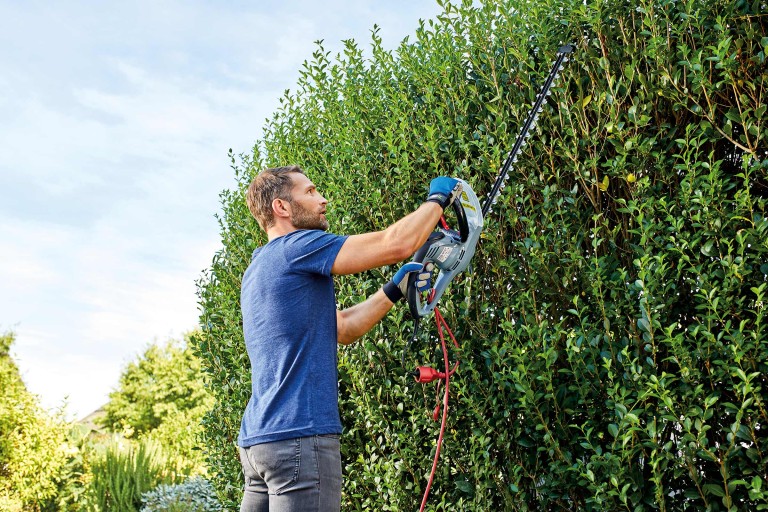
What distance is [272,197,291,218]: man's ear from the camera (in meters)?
3.44

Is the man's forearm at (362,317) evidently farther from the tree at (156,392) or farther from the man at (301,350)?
the tree at (156,392)

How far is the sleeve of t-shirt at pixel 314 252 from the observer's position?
3057 mm

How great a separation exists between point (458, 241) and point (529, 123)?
67 cm

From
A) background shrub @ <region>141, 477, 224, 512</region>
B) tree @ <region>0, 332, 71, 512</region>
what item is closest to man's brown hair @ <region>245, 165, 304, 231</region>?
background shrub @ <region>141, 477, 224, 512</region>

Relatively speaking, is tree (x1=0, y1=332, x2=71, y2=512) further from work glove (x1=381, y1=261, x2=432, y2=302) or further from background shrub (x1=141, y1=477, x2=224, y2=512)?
work glove (x1=381, y1=261, x2=432, y2=302)

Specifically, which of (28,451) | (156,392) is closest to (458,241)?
(28,451)

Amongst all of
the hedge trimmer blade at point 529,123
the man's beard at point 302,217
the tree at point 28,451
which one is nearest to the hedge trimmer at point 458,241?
the hedge trimmer blade at point 529,123

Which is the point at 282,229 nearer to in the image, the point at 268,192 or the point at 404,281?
the point at 268,192

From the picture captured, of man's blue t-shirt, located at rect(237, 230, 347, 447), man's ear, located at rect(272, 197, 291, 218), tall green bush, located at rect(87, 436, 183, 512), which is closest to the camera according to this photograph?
man's blue t-shirt, located at rect(237, 230, 347, 447)

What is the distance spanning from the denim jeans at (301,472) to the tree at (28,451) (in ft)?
29.2

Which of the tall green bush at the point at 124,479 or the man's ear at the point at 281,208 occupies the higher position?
the man's ear at the point at 281,208

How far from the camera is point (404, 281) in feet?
10.9

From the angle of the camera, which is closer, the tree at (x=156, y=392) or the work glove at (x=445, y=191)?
the work glove at (x=445, y=191)

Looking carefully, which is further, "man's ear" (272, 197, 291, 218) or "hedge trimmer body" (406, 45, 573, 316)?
"man's ear" (272, 197, 291, 218)
